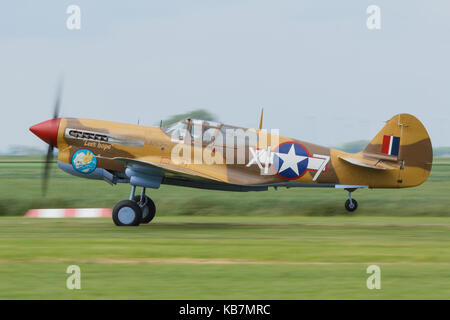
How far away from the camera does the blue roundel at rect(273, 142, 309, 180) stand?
15383 mm

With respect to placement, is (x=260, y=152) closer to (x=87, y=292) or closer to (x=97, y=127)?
(x=97, y=127)

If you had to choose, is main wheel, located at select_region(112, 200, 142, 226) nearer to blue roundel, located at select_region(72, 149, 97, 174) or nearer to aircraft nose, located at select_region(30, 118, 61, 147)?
blue roundel, located at select_region(72, 149, 97, 174)

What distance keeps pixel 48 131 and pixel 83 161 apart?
1.07 m

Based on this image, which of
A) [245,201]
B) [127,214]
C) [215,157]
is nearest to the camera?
[127,214]

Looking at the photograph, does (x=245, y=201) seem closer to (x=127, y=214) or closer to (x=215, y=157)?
(x=215, y=157)

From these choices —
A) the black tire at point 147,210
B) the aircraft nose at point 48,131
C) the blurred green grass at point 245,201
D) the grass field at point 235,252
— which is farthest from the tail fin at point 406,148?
the aircraft nose at point 48,131

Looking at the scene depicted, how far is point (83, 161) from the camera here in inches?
587

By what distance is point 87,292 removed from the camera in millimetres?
7172

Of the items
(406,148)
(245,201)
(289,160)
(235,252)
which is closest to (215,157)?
(289,160)

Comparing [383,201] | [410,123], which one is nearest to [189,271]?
[410,123]

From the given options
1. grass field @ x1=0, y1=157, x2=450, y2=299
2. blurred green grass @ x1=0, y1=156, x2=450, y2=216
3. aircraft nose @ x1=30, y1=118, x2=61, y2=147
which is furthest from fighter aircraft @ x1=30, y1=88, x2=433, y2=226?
blurred green grass @ x1=0, y1=156, x2=450, y2=216

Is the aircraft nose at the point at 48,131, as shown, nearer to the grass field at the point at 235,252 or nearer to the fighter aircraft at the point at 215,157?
the fighter aircraft at the point at 215,157

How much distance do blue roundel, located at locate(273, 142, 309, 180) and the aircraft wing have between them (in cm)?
100

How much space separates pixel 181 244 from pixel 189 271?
280cm
